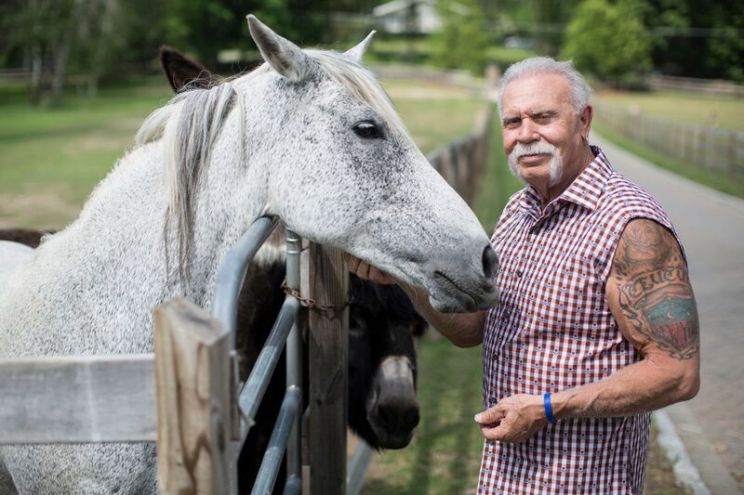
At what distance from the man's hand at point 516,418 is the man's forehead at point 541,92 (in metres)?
0.87

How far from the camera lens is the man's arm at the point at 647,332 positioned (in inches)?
75.1

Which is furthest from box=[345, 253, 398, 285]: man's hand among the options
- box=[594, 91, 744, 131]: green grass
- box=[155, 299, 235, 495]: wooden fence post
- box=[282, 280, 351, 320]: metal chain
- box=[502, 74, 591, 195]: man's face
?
box=[594, 91, 744, 131]: green grass

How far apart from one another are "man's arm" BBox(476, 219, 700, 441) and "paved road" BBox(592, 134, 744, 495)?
2678mm

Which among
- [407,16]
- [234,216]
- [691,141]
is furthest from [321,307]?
[407,16]

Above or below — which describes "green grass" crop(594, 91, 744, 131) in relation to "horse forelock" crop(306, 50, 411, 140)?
below

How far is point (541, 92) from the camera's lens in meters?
2.15

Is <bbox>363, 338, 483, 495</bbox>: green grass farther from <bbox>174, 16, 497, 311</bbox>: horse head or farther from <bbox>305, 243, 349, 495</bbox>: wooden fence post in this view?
<bbox>174, 16, 497, 311</bbox>: horse head

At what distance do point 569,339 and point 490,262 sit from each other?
0.33 metres

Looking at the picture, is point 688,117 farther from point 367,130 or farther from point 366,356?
point 367,130

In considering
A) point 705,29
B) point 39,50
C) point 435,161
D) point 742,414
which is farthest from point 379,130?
point 705,29

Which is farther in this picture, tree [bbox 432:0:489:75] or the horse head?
tree [bbox 432:0:489:75]

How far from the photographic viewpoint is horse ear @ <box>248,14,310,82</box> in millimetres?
1940

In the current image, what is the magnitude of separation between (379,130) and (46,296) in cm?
114

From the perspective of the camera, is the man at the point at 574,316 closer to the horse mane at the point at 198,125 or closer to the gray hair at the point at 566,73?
the gray hair at the point at 566,73
